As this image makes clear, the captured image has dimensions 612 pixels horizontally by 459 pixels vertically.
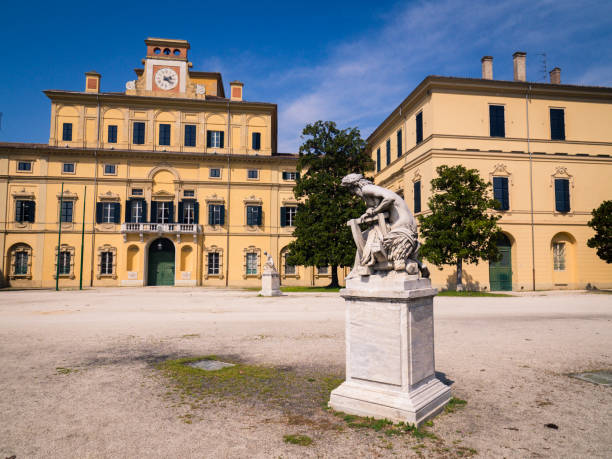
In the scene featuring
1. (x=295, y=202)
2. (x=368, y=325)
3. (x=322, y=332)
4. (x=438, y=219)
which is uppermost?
(x=295, y=202)

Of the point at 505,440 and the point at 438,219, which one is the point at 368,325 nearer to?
the point at 505,440

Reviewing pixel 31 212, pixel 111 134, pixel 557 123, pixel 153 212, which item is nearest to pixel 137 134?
pixel 111 134

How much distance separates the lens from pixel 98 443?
338cm

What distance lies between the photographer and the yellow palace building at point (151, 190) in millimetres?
32938

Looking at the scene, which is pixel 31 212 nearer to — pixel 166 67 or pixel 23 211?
pixel 23 211

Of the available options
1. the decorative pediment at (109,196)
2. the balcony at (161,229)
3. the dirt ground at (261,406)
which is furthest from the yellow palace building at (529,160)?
the decorative pediment at (109,196)

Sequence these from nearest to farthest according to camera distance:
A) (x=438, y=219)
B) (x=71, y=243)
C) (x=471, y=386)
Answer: (x=471, y=386)
(x=438, y=219)
(x=71, y=243)

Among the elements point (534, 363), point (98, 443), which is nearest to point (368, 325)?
point (98, 443)

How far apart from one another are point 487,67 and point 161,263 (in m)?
30.7

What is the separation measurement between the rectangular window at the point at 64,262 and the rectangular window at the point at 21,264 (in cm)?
280

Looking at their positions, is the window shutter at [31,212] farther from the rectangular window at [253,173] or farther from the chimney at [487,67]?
the chimney at [487,67]

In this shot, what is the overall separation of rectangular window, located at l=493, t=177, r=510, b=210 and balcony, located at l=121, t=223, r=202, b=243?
78.1ft

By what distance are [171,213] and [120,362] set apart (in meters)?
→ 29.9

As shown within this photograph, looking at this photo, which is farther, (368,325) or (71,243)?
(71,243)
